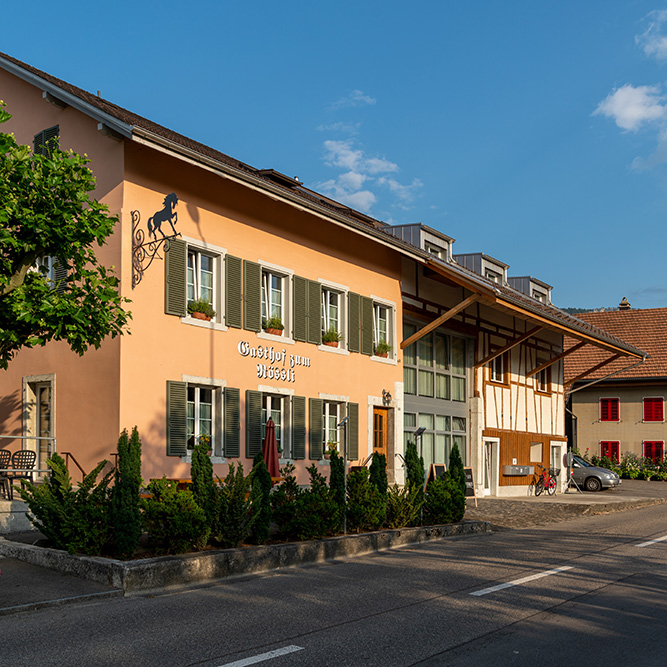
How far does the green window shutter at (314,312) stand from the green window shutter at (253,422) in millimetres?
2475

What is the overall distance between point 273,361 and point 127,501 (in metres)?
8.45

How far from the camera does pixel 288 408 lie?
20.1 meters

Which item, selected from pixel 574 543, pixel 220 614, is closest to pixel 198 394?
pixel 574 543

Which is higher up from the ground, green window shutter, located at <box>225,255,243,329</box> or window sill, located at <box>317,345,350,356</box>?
green window shutter, located at <box>225,255,243,329</box>

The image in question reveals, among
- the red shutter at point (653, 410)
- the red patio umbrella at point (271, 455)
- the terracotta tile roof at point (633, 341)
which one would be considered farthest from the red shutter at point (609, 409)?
the red patio umbrella at point (271, 455)

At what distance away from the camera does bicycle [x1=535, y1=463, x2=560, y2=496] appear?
32625mm

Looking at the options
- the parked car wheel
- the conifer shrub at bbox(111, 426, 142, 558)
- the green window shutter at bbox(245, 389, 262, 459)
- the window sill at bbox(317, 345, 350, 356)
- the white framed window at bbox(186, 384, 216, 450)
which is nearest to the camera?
the conifer shrub at bbox(111, 426, 142, 558)

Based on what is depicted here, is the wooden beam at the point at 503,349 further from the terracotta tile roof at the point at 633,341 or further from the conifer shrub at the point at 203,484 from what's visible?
the terracotta tile roof at the point at 633,341

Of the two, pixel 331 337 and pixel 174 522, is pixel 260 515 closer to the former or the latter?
pixel 174 522

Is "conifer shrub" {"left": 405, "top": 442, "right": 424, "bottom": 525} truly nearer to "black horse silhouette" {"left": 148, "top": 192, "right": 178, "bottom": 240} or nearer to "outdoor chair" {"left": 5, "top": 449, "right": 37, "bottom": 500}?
"black horse silhouette" {"left": 148, "top": 192, "right": 178, "bottom": 240}

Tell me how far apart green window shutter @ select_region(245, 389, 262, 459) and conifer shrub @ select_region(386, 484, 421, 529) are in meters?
3.53

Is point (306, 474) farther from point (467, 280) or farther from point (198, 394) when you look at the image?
point (467, 280)

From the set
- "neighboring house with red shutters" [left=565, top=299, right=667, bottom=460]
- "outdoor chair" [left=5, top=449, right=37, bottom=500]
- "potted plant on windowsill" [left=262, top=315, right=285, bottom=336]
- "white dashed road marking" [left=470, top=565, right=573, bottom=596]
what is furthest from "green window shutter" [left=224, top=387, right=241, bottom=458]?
"neighboring house with red shutters" [left=565, top=299, right=667, bottom=460]

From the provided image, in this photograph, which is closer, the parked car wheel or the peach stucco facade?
the peach stucco facade
